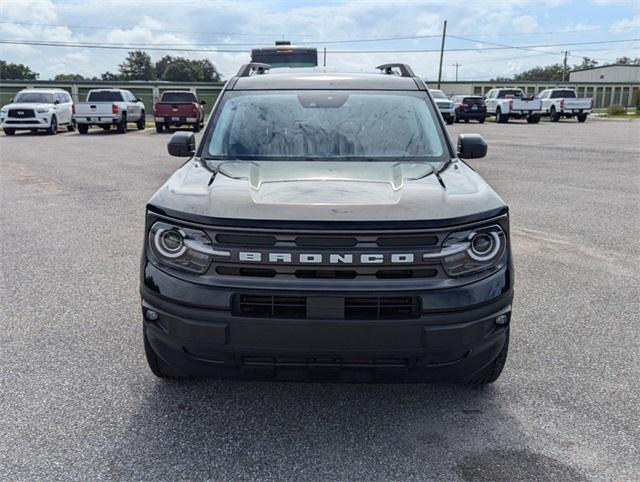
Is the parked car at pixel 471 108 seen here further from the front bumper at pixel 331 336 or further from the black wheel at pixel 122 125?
the front bumper at pixel 331 336

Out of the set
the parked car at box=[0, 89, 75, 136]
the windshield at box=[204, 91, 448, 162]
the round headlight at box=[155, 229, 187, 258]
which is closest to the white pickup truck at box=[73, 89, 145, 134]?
the parked car at box=[0, 89, 75, 136]

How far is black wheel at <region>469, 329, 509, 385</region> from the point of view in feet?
10.6

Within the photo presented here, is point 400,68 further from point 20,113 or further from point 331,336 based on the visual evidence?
point 20,113

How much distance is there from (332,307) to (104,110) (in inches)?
998

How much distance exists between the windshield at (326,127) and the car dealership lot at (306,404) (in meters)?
1.43

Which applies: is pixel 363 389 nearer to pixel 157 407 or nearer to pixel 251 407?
pixel 251 407

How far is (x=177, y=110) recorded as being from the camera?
86.3ft

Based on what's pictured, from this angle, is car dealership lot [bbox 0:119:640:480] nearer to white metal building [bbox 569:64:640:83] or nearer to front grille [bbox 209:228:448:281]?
front grille [bbox 209:228:448:281]

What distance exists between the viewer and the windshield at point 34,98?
25438 mm

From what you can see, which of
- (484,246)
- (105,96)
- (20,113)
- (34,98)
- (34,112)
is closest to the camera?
(484,246)

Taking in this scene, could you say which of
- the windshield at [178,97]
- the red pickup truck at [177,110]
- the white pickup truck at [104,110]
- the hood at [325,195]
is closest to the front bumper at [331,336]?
the hood at [325,195]

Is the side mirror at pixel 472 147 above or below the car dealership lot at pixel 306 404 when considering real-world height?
above


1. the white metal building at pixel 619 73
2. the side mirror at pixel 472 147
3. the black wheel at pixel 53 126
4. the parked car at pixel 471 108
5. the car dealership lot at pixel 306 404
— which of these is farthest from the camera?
the white metal building at pixel 619 73

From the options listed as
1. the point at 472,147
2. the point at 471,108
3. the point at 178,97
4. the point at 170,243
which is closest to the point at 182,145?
the point at 170,243
